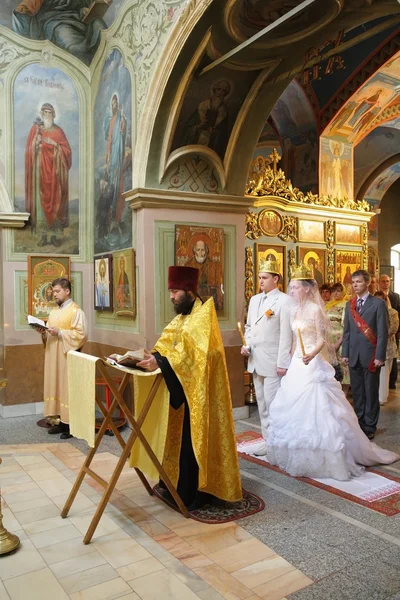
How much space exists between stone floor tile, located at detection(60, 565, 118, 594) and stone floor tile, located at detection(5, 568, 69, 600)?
0.05 metres

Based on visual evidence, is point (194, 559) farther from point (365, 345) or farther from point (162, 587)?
point (365, 345)

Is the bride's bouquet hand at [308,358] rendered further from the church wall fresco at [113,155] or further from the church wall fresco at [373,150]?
the church wall fresco at [373,150]

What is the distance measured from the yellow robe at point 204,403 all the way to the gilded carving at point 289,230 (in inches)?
202

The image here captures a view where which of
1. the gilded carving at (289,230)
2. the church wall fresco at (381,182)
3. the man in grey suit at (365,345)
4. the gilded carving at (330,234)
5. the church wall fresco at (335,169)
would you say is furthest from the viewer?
the church wall fresco at (381,182)

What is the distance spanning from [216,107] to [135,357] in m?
4.49

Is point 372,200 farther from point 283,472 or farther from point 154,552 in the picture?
point 154,552

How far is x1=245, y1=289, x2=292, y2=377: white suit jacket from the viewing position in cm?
534

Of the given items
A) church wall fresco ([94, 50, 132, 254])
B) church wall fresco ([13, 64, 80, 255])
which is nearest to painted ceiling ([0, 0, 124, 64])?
church wall fresco ([13, 64, 80, 255])

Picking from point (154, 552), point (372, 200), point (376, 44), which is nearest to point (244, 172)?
point (376, 44)

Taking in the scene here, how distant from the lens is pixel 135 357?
3676 millimetres

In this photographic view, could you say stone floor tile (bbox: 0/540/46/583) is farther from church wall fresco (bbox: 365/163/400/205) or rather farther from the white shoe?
church wall fresco (bbox: 365/163/400/205)

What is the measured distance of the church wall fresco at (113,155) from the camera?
7449mm

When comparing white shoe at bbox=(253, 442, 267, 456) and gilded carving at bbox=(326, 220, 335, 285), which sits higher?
gilded carving at bbox=(326, 220, 335, 285)

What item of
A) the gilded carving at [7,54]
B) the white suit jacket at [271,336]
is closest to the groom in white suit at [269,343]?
the white suit jacket at [271,336]
